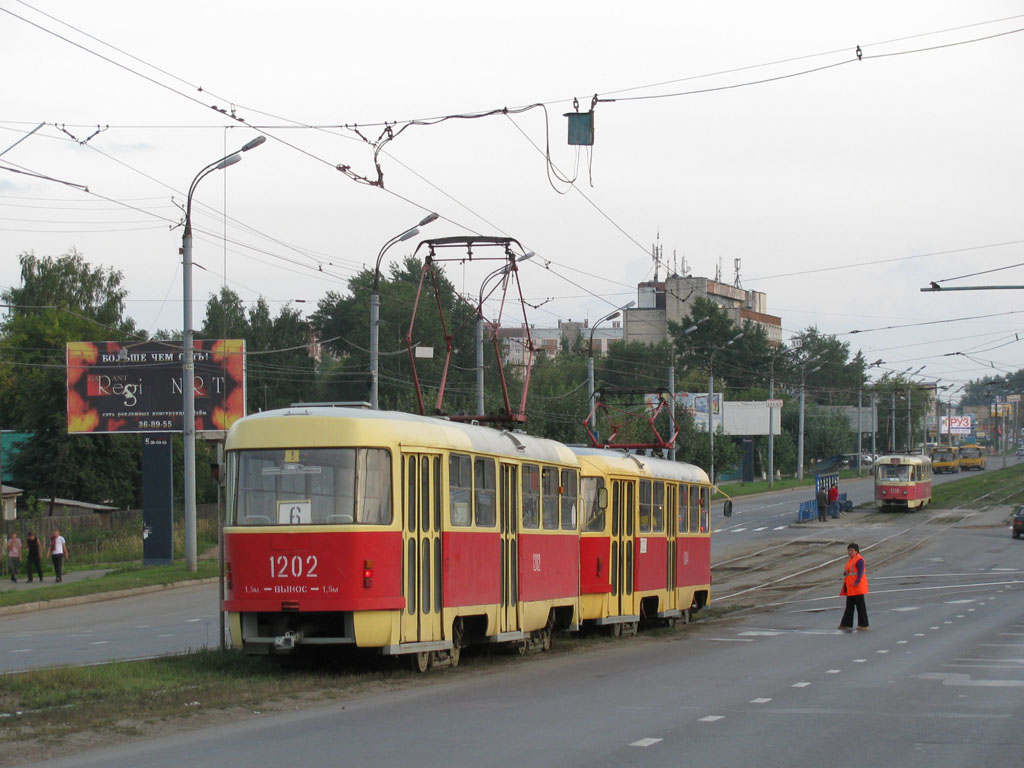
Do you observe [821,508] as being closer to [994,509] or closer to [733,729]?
[994,509]

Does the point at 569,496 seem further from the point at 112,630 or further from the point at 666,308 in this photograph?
the point at 666,308

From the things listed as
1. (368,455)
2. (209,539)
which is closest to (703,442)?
(209,539)

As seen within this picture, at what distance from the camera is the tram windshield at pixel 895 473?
60.3m

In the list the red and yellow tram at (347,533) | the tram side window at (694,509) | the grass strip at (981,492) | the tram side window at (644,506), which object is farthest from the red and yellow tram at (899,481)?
the red and yellow tram at (347,533)

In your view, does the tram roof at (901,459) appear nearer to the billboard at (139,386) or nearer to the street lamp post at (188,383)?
the billboard at (139,386)

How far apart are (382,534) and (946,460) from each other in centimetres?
10472

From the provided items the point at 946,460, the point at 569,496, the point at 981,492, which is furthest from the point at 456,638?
the point at 946,460

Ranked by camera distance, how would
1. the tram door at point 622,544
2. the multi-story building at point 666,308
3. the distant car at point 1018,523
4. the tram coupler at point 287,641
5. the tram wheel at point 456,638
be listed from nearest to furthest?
the tram coupler at point 287,641 → the tram wheel at point 456,638 → the tram door at point 622,544 → the distant car at point 1018,523 → the multi-story building at point 666,308

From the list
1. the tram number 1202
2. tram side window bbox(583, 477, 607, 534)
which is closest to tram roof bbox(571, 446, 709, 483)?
tram side window bbox(583, 477, 607, 534)

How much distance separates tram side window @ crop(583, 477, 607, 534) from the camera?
63.1 ft

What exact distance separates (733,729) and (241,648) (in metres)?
5.26

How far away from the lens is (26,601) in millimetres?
29031

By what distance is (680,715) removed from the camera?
36.2 ft

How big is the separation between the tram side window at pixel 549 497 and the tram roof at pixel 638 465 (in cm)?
155
